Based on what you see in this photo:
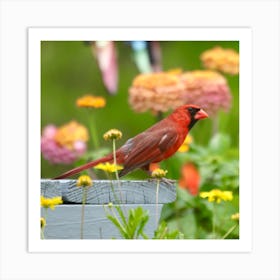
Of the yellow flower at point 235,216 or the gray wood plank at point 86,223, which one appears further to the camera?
the yellow flower at point 235,216

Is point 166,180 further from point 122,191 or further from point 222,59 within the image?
point 222,59

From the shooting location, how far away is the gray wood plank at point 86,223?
7102 mm

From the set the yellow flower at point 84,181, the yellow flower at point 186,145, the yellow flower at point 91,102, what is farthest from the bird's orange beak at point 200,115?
the yellow flower at point 84,181

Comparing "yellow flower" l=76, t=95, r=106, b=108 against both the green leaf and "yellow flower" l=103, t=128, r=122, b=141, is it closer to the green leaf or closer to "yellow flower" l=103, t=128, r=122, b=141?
"yellow flower" l=103, t=128, r=122, b=141

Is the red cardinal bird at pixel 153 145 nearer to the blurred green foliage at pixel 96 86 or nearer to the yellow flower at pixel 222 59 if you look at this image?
the blurred green foliage at pixel 96 86

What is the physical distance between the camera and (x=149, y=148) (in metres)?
7.17

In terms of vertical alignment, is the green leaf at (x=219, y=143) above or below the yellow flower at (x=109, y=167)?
above

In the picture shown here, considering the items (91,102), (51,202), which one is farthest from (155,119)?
(51,202)

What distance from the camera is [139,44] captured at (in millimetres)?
7367

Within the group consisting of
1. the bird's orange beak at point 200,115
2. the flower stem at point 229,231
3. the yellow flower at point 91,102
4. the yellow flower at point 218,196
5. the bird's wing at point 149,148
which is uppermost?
the yellow flower at point 91,102

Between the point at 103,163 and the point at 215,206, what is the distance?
1.50 ft
